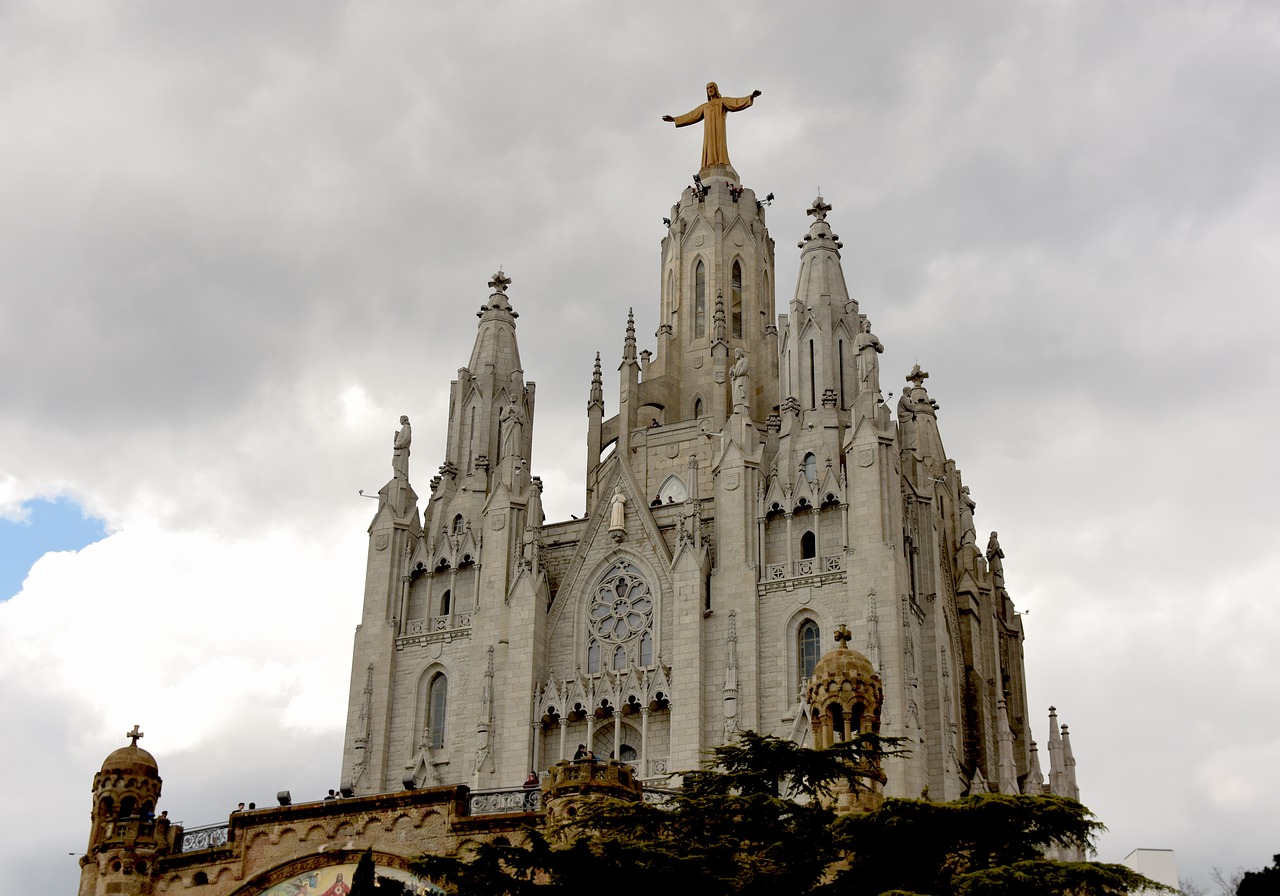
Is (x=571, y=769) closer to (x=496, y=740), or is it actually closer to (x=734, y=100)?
(x=496, y=740)

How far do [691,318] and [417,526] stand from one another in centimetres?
1331

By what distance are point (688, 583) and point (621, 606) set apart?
297cm

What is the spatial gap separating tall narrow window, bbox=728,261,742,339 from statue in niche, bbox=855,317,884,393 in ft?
33.9

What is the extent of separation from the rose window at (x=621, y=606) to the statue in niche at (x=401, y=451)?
8.45m

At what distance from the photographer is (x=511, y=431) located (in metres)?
54.3

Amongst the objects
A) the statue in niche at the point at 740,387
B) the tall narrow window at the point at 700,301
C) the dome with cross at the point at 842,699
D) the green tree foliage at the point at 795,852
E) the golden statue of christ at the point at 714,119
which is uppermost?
the golden statue of christ at the point at 714,119

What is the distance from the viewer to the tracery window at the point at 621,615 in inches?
1951

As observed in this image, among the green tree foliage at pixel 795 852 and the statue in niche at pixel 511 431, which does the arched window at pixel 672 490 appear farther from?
the green tree foliage at pixel 795 852

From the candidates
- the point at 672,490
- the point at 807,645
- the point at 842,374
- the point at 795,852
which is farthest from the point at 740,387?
the point at 795,852

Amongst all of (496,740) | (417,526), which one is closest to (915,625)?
(496,740)

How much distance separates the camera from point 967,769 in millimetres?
50062

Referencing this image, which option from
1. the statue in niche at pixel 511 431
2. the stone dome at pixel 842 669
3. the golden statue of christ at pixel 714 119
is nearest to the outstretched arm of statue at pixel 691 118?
the golden statue of christ at pixel 714 119

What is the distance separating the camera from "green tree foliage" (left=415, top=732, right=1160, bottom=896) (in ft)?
85.9

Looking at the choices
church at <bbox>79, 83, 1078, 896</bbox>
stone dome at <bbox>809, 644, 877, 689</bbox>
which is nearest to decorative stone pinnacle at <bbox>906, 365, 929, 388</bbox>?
church at <bbox>79, 83, 1078, 896</bbox>
